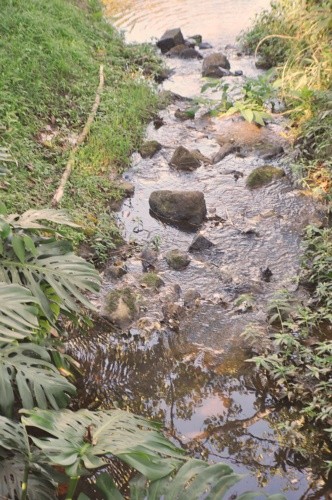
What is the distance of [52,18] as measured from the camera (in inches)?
365

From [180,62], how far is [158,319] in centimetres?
709

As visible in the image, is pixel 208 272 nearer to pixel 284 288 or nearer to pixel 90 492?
pixel 284 288

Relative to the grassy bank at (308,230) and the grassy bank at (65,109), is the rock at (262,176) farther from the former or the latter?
the grassy bank at (65,109)

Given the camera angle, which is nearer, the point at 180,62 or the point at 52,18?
the point at 52,18

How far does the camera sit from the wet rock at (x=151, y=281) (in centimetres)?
537

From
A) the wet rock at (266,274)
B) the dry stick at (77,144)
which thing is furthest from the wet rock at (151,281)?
the dry stick at (77,144)

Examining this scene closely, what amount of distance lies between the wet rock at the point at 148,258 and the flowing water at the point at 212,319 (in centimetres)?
6

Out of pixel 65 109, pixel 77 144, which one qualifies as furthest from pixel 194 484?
pixel 65 109

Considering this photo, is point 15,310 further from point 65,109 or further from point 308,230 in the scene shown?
point 65,109

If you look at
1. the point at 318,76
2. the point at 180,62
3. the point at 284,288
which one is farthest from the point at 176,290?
the point at 180,62

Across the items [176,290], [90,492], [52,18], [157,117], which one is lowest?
[90,492]

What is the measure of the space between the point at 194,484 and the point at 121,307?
281cm

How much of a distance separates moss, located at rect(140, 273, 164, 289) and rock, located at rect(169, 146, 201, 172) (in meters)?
2.40

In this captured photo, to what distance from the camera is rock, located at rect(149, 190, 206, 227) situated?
6.41 meters
